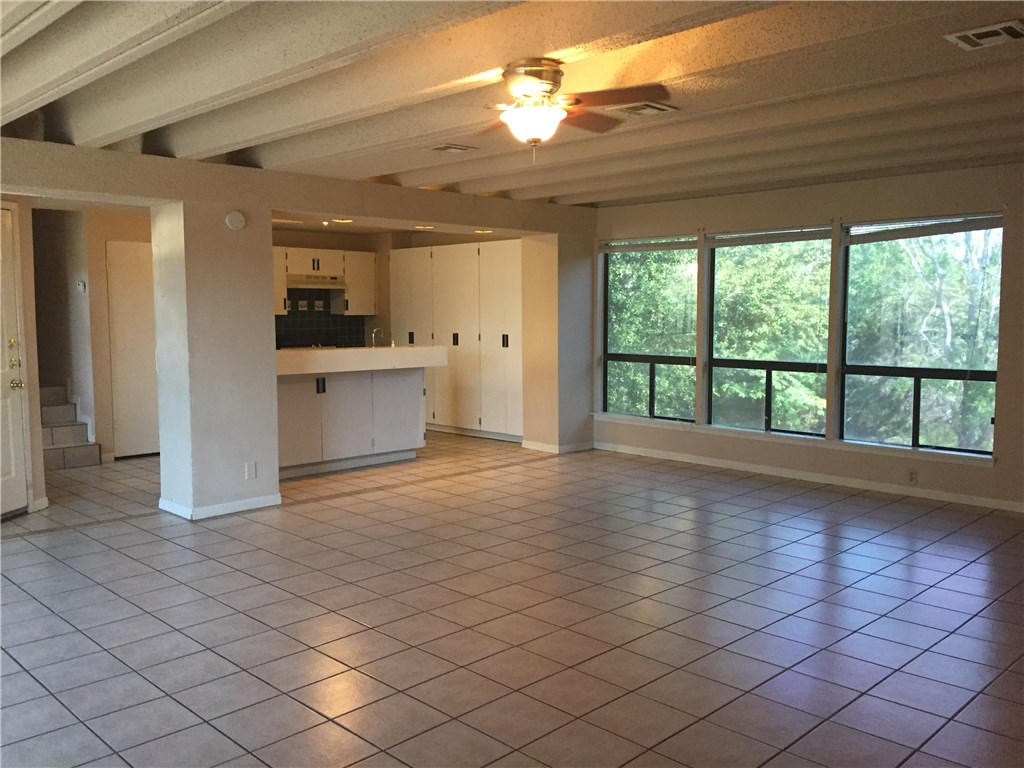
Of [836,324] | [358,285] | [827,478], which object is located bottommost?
[827,478]

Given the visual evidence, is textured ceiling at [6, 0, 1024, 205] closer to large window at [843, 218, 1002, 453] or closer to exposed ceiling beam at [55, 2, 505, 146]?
exposed ceiling beam at [55, 2, 505, 146]

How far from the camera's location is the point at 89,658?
3.49m

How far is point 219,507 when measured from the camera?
585cm

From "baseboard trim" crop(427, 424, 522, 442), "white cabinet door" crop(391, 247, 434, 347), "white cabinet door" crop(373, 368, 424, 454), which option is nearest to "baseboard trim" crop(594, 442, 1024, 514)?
"baseboard trim" crop(427, 424, 522, 442)

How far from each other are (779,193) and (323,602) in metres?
5.12

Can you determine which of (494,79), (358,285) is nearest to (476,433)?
(358,285)

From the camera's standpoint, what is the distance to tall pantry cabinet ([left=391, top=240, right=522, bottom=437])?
8750 millimetres

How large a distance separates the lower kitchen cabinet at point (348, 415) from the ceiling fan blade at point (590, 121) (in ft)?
12.9

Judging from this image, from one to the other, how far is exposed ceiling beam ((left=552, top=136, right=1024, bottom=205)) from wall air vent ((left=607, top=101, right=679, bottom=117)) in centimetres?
183

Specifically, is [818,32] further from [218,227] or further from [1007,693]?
[218,227]

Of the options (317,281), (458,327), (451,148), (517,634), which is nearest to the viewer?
(517,634)

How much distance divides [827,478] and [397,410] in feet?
12.7

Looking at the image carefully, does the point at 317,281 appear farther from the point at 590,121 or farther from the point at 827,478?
the point at 590,121

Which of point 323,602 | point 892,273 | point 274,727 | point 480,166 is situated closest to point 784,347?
point 892,273
